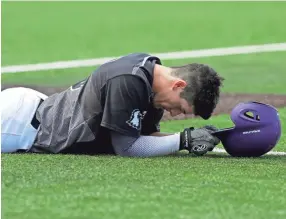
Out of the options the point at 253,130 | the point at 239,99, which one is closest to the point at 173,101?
the point at 253,130

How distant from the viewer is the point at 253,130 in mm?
6824

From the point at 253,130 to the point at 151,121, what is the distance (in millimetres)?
730

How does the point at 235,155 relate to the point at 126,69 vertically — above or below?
below

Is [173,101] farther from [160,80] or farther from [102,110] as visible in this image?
[102,110]

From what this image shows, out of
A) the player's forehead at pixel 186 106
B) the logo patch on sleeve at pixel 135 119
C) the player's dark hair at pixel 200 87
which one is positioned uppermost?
the player's dark hair at pixel 200 87

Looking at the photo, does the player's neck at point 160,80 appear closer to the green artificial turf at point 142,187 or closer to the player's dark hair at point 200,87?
the player's dark hair at point 200,87

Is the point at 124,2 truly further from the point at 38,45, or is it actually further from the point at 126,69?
the point at 126,69

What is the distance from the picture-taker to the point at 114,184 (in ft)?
18.2

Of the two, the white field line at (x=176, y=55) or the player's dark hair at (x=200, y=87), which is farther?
the white field line at (x=176, y=55)

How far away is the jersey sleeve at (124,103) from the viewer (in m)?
6.52

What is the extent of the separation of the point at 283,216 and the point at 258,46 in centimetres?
878

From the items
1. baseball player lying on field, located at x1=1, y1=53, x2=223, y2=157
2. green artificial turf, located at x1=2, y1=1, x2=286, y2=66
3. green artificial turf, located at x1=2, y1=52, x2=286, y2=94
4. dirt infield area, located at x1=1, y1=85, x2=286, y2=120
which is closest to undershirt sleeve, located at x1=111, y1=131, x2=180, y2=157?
baseball player lying on field, located at x1=1, y1=53, x2=223, y2=157

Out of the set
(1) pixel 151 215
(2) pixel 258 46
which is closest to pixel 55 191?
(1) pixel 151 215

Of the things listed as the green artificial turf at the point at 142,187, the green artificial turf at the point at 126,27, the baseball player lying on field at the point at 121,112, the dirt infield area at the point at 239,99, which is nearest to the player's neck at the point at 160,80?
the baseball player lying on field at the point at 121,112
